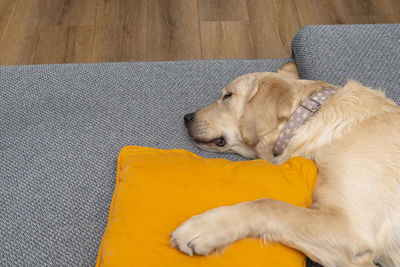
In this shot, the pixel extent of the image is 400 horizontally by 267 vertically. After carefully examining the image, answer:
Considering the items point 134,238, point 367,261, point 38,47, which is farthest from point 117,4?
point 367,261

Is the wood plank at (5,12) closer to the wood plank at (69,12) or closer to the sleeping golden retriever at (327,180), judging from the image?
the wood plank at (69,12)

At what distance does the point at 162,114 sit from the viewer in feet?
6.71

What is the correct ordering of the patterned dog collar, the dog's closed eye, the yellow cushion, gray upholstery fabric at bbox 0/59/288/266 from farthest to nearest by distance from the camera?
the dog's closed eye
the patterned dog collar
gray upholstery fabric at bbox 0/59/288/266
the yellow cushion

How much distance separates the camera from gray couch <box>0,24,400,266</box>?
154 cm

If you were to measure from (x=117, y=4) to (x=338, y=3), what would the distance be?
2.16 m

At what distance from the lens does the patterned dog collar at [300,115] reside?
1651 millimetres

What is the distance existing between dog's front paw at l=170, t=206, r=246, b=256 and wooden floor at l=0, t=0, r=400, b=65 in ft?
7.03

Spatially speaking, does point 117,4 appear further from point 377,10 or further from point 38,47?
point 377,10

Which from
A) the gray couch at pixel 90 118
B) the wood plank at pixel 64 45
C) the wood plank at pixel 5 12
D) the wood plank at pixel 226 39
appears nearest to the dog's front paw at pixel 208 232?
the gray couch at pixel 90 118

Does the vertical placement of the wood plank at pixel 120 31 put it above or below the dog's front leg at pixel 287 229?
below

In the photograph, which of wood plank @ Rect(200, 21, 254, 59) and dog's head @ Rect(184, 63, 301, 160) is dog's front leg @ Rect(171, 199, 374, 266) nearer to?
dog's head @ Rect(184, 63, 301, 160)

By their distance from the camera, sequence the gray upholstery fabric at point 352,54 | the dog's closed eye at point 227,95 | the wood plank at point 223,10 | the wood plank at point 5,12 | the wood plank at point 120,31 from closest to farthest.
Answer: the dog's closed eye at point 227,95, the gray upholstery fabric at point 352,54, the wood plank at point 120,31, the wood plank at point 5,12, the wood plank at point 223,10

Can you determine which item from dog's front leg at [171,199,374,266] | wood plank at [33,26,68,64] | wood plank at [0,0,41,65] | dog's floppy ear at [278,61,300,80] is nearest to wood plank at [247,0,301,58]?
dog's floppy ear at [278,61,300,80]

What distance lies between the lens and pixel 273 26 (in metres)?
3.54
